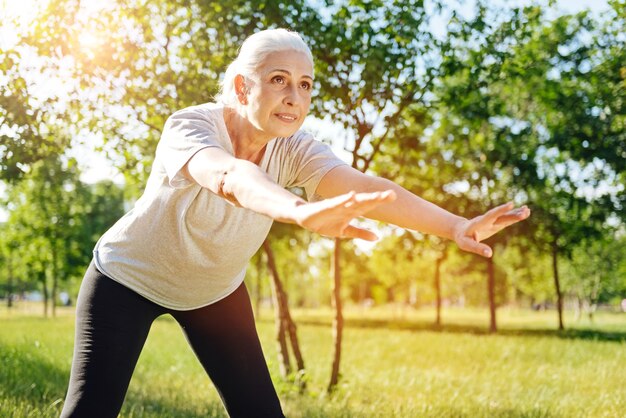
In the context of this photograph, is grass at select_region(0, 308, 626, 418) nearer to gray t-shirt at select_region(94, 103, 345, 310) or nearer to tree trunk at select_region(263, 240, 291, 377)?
tree trunk at select_region(263, 240, 291, 377)

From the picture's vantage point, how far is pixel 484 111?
330 inches

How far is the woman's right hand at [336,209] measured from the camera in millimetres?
1609

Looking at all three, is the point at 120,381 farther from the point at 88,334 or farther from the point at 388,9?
the point at 388,9

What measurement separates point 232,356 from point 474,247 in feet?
4.19

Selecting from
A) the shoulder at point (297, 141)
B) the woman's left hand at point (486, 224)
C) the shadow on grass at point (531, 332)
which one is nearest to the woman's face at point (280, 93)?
the shoulder at point (297, 141)

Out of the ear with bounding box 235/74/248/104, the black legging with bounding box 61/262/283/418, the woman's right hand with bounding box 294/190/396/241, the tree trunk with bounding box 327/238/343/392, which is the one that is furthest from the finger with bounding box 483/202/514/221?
the tree trunk with bounding box 327/238/343/392

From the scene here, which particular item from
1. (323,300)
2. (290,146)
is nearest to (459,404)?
(290,146)

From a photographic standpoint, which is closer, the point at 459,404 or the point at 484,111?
the point at 459,404

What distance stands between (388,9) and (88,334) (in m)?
4.99

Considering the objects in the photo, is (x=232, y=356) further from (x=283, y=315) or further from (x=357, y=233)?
(x=283, y=315)

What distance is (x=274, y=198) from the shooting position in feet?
5.74

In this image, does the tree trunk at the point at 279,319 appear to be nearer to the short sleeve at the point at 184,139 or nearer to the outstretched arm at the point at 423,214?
the outstretched arm at the point at 423,214

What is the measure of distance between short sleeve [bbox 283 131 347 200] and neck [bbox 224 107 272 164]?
8.6 inches

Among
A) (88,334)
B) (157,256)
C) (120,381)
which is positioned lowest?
(120,381)
